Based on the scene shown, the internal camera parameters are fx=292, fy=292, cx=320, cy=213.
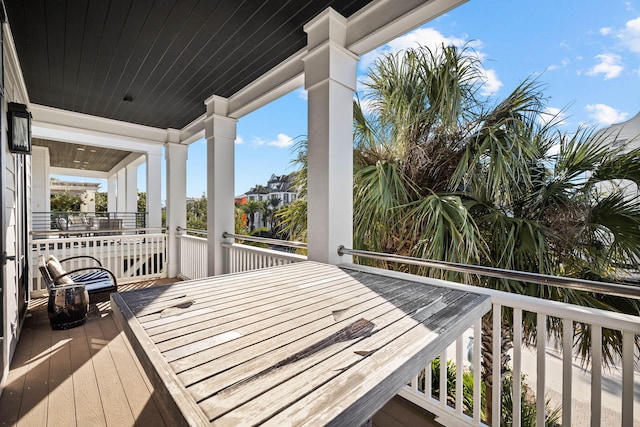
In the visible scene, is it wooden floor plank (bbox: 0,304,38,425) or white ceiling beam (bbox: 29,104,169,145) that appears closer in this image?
wooden floor plank (bbox: 0,304,38,425)

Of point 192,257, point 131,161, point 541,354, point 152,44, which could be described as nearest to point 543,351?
point 541,354

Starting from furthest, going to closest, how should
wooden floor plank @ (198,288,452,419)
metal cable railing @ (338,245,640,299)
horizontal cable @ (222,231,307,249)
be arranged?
1. horizontal cable @ (222,231,307,249)
2. metal cable railing @ (338,245,640,299)
3. wooden floor plank @ (198,288,452,419)

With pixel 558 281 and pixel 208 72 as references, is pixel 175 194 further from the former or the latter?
pixel 558 281

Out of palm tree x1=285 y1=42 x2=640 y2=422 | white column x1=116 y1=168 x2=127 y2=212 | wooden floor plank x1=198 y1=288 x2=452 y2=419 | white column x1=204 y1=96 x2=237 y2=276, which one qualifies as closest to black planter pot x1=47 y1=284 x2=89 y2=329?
white column x1=204 y1=96 x2=237 y2=276

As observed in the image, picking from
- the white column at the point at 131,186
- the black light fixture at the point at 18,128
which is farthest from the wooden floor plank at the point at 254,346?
the white column at the point at 131,186

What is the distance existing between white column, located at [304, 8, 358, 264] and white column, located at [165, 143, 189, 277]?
368 centimetres

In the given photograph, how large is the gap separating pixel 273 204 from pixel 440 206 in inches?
582

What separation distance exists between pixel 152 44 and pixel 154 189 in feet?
14.8

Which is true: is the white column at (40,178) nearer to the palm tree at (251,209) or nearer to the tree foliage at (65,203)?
the tree foliage at (65,203)

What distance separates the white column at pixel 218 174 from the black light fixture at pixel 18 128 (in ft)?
5.64

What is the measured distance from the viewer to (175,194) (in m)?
5.18

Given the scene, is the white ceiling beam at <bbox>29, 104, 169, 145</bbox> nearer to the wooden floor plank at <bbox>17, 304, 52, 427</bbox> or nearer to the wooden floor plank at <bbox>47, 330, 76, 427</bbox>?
the wooden floor plank at <bbox>17, 304, 52, 427</bbox>

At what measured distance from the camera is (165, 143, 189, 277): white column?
5.16m

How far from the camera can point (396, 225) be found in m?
2.74
